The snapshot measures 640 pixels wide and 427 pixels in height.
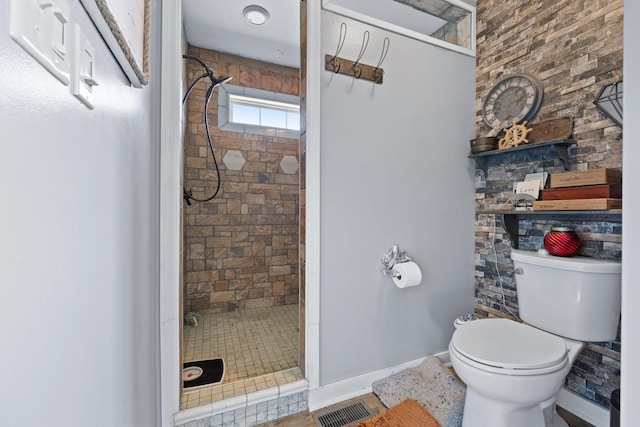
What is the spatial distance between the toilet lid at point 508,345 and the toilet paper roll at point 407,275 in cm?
33

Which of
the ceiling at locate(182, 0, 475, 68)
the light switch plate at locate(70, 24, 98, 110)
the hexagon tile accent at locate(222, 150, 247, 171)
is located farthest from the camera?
the hexagon tile accent at locate(222, 150, 247, 171)

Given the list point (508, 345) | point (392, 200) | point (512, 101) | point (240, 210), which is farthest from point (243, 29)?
point (508, 345)

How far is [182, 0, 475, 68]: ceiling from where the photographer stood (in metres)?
1.95

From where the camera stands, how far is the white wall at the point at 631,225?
0.49 m

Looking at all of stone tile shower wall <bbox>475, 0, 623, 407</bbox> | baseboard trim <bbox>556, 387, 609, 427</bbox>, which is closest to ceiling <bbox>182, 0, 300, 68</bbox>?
stone tile shower wall <bbox>475, 0, 623, 407</bbox>

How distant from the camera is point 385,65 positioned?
5.63 feet

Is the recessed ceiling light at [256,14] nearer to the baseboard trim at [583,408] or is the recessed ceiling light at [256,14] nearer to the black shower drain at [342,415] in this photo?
the black shower drain at [342,415]

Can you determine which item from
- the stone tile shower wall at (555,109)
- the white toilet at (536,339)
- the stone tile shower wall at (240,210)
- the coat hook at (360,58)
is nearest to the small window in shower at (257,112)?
the stone tile shower wall at (240,210)

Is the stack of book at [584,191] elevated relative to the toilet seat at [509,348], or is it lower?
elevated

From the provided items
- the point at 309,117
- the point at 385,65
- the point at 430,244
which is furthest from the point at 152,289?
the point at 385,65

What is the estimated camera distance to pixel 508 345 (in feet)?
4.04

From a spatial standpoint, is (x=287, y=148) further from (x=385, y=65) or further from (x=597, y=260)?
(x=597, y=260)

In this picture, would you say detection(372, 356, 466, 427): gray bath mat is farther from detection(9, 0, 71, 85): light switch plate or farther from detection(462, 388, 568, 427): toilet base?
detection(9, 0, 71, 85): light switch plate

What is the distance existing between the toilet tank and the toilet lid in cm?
12
